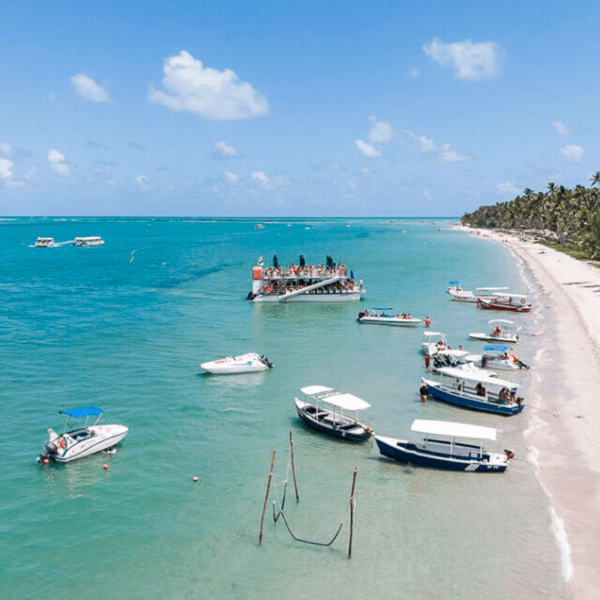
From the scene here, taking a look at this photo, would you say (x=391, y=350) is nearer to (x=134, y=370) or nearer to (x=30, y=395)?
(x=134, y=370)

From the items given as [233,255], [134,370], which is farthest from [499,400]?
[233,255]

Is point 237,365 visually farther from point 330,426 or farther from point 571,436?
point 571,436

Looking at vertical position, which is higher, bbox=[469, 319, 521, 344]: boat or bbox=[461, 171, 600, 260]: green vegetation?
bbox=[461, 171, 600, 260]: green vegetation

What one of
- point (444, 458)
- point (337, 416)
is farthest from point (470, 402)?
point (337, 416)

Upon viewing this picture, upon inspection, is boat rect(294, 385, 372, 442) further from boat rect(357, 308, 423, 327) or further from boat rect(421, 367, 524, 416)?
boat rect(357, 308, 423, 327)

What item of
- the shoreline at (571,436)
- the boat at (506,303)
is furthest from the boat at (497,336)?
the boat at (506,303)

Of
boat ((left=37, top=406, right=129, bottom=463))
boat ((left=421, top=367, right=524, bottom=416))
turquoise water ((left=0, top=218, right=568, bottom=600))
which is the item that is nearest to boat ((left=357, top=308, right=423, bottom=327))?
turquoise water ((left=0, top=218, right=568, bottom=600))

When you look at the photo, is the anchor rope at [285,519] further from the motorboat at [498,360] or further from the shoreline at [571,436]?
the motorboat at [498,360]
